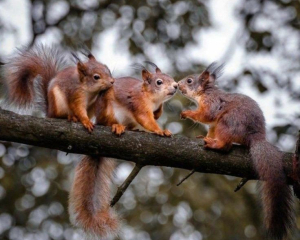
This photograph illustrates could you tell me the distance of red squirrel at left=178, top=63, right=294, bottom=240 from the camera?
4355 millimetres

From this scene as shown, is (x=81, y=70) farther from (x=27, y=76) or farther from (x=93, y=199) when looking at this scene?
(x=93, y=199)

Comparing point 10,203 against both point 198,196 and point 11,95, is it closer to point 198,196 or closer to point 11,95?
point 198,196

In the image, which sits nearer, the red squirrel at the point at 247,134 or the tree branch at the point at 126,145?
the tree branch at the point at 126,145

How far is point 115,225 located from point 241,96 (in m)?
1.29

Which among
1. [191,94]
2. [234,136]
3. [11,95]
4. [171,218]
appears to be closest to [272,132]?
[191,94]

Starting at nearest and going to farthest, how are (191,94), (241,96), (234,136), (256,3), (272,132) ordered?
(234,136) → (241,96) → (191,94) → (272,132) → (256,3)

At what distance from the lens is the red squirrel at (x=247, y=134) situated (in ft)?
14.3

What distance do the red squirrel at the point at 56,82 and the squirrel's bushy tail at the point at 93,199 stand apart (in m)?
0.42

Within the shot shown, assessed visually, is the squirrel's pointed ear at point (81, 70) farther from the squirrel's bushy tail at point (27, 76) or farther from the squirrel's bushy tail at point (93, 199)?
the squirrel's bushy tail at point (93, 199)

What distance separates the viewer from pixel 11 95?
5184 millimetres

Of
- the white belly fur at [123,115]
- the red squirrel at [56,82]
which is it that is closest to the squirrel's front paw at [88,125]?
the red squirrel at [56,82]

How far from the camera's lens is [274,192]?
4.39m

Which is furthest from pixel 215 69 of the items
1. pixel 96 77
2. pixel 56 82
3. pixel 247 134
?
pixel 56 82

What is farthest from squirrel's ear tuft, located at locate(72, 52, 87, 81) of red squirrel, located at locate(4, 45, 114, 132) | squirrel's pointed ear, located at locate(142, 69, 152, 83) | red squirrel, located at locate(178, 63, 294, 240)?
red squirrel, located at locate(178, 63, 294, 240)
